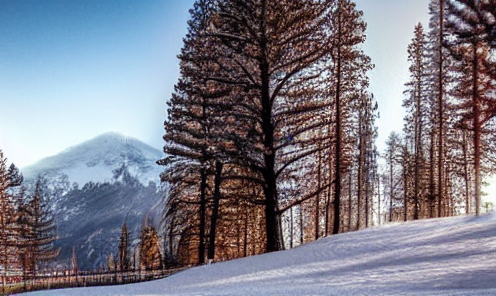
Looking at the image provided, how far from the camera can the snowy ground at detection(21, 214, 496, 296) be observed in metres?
7.67

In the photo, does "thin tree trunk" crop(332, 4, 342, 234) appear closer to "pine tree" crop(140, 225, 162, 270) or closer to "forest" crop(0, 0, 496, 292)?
"forest" crop(0, 0, 496, 292)

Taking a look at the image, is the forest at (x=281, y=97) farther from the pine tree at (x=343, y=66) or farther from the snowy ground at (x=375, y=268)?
the snowy ground at (x=375, y=268)

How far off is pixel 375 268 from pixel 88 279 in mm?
14903

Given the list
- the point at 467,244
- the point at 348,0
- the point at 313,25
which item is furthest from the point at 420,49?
the point at 467,244

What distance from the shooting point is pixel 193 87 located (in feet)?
70.8

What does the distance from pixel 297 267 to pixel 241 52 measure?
8.97 m

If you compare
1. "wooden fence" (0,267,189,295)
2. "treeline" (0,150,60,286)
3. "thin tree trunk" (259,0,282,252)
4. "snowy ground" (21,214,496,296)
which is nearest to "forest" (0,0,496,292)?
"thin tree trunk" (259,0,282,252)

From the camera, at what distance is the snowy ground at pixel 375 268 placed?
25.2 ft

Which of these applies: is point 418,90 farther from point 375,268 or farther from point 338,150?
point 375,268

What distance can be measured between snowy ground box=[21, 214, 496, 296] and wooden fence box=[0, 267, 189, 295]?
15.7 ft

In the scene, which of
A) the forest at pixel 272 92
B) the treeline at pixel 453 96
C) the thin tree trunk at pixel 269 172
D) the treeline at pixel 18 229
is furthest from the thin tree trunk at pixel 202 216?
the treeline at pixel 18 229

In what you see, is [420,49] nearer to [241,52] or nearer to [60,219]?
[241,52]

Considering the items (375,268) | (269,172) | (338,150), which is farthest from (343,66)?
(375,268)

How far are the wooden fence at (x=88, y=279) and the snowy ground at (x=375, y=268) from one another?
15.7 ft
